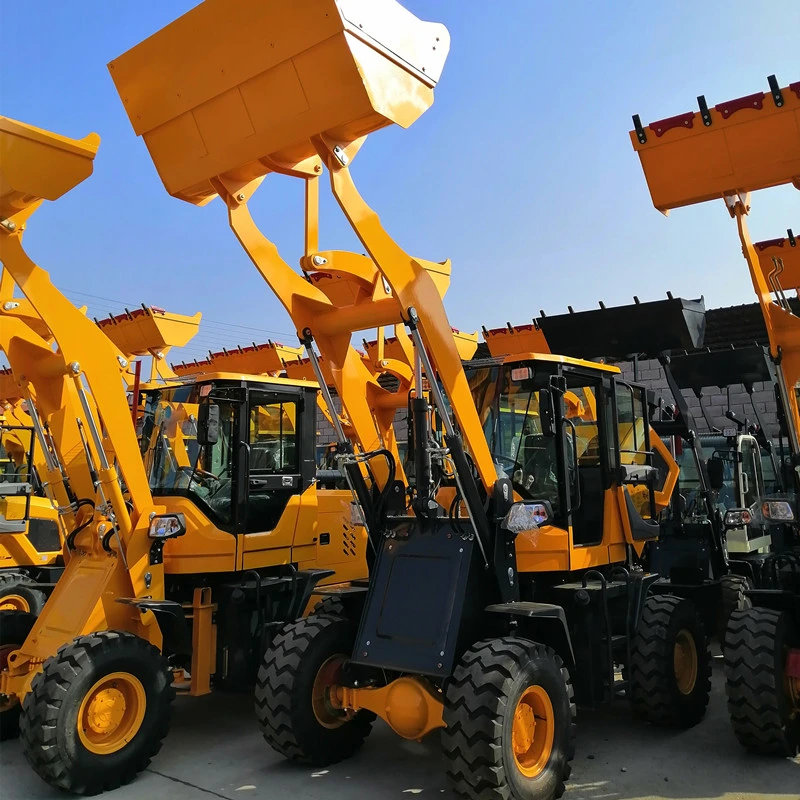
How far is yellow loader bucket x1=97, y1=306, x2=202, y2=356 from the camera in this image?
851 cm

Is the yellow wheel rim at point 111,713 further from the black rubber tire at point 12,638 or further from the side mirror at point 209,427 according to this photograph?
the side mirror at point 209,427

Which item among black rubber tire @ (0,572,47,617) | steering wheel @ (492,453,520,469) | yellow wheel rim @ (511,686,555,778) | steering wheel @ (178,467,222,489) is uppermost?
steering wheel @ (178,467,222,489)

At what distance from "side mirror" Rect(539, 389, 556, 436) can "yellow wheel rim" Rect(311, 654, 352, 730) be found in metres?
1.88

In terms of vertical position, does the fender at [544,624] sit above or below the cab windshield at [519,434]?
below

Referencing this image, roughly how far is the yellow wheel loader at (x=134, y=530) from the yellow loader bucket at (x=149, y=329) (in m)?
2.27

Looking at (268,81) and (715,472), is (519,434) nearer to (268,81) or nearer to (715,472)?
(268,81)

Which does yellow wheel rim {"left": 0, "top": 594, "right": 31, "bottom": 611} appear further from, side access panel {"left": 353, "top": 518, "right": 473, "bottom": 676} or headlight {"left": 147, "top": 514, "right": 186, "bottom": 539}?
side access panel {"left": 353, "top": 518, "right": 473, "bottom": 676}

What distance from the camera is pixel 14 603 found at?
7.05 m

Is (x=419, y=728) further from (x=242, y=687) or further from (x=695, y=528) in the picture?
(x=695, y=528)

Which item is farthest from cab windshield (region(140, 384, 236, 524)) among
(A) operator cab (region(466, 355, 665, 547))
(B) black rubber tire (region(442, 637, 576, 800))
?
(B) black rubber tire (region(442, 637, 576, 800))

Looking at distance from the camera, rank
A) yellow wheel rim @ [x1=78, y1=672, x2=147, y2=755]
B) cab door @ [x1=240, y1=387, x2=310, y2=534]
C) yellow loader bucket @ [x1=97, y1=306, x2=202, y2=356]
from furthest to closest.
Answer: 1. yellow loader bucket @ [x1=97, y1=306, x2=202, y2=356]
2. cab door @ [x1=240, y1=387, x2=310, y2=534]
3. yellow wheel rim @ [x1=78, y1=672, x2=147, y2=755]

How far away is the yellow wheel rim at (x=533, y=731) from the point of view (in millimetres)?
3857

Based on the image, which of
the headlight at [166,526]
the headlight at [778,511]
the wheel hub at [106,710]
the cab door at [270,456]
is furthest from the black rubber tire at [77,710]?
the headlight at [778,511]

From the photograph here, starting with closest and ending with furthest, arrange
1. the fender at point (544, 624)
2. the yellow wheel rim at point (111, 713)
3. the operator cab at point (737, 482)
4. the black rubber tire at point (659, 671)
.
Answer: the fender at point (544, 624)
the yellow wheel rim at point (111, 713)
the black rubber tire at point (659, 671)
the operator cab at point (737, 482)
